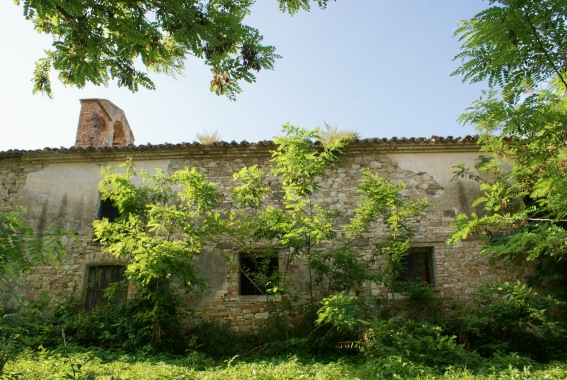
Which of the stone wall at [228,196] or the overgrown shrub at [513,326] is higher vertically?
the stone wall at [228,196]

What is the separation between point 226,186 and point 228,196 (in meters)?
0.26

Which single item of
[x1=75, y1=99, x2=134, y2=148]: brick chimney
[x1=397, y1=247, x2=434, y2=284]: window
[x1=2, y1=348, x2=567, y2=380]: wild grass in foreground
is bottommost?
[x1=2, y1=348, x2=567, y2=380]: wild grass in foreground

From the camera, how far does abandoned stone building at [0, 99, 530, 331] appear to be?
372 inches

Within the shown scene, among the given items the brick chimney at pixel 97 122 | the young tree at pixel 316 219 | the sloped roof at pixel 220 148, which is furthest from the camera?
the brick chimney at pixel 97 122

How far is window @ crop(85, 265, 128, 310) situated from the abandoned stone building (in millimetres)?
22

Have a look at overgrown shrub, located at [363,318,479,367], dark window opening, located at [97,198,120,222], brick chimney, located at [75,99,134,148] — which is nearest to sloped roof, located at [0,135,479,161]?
dark window opening, located at [97,198,120,222]

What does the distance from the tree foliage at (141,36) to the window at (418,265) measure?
6.68 meters

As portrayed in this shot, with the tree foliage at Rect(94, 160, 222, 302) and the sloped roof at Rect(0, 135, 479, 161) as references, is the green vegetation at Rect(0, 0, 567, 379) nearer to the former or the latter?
the tree foliage at Rect(94, 160, 222, 302)

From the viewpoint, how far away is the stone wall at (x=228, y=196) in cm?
941

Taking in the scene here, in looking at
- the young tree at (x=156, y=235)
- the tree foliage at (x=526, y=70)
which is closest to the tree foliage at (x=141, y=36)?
the tree foliage at (x=526, y=70)

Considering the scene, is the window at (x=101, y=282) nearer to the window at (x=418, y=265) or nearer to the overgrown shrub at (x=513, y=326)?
the window at (x=418, y=265)

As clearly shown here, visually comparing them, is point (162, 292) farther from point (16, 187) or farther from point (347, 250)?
point (16, 187)

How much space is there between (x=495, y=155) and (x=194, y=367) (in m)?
7.67

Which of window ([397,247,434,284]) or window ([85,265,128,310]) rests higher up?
window ([397,247,434,284])
